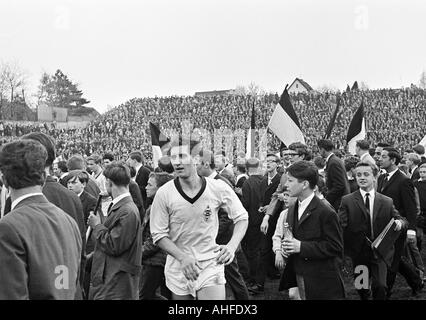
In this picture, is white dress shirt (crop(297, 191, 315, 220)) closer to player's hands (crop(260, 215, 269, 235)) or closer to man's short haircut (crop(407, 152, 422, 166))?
player's hands (crop(260, 215, 269, 235))

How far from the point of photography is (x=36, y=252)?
130 inches

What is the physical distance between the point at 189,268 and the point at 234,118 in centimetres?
5100

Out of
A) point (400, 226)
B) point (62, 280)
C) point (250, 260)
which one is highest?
point (62, 280)

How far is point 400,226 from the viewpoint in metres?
7.95

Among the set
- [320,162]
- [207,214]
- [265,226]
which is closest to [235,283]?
[265,226]

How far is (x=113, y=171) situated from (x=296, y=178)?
167 cm

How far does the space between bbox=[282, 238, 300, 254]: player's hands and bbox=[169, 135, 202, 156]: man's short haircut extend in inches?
43.7

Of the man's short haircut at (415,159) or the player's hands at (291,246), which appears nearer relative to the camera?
the player's hands at (291,246)

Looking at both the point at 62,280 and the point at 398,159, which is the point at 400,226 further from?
the point at 62,280

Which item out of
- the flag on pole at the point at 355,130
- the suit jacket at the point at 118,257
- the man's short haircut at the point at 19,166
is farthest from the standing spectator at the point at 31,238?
the flag on pole at the point at 355,130

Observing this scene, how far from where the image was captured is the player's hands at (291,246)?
596 centimetres

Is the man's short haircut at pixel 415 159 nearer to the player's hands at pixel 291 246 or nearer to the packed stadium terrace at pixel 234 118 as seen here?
the player's hands at pixel 291 246

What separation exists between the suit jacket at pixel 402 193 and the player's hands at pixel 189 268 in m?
4.46
